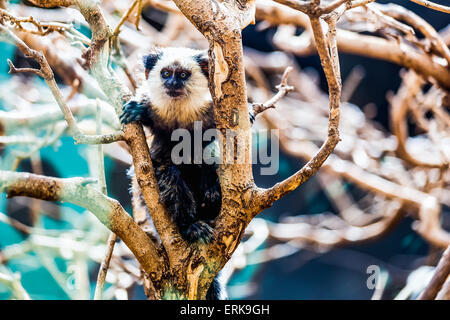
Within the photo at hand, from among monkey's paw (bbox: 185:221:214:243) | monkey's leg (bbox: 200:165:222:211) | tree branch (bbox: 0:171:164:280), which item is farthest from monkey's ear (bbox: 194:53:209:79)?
tree branch (bbox: 0:171:164:280)

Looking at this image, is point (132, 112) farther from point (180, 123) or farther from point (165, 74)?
point (165, 74)

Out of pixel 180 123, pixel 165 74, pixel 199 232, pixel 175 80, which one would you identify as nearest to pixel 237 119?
pixel 199 232

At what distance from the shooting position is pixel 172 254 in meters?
2.01

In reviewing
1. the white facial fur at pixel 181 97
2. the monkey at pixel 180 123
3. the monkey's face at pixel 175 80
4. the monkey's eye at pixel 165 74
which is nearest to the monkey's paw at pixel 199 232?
the monkey at pixel 180 123

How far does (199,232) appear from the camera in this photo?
2.25 meters

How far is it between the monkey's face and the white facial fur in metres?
0.02

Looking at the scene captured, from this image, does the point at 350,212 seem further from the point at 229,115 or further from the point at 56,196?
the point at 56,196

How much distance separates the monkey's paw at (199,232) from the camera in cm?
218

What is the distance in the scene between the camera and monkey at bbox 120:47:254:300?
8.11 ft

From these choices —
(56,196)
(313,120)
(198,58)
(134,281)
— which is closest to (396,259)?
(313,120)

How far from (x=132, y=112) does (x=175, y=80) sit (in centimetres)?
67

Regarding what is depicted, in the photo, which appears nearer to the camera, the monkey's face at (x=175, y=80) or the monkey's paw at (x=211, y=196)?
the monkey's paw at (x=211, y=196)

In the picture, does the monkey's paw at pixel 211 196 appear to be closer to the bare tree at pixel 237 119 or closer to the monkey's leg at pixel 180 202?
the monkey's leg at pixel 180 202

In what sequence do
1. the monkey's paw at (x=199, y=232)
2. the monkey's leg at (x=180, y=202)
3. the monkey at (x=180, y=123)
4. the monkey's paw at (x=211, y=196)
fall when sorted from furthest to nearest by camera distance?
1. the monkey's paw at (x=211, y=196)
2. the monkey at (x=180, y=123)
3. the monkey's leg at (x=180, y=202)
4. the monkey's paw at (x=199, y=232)
